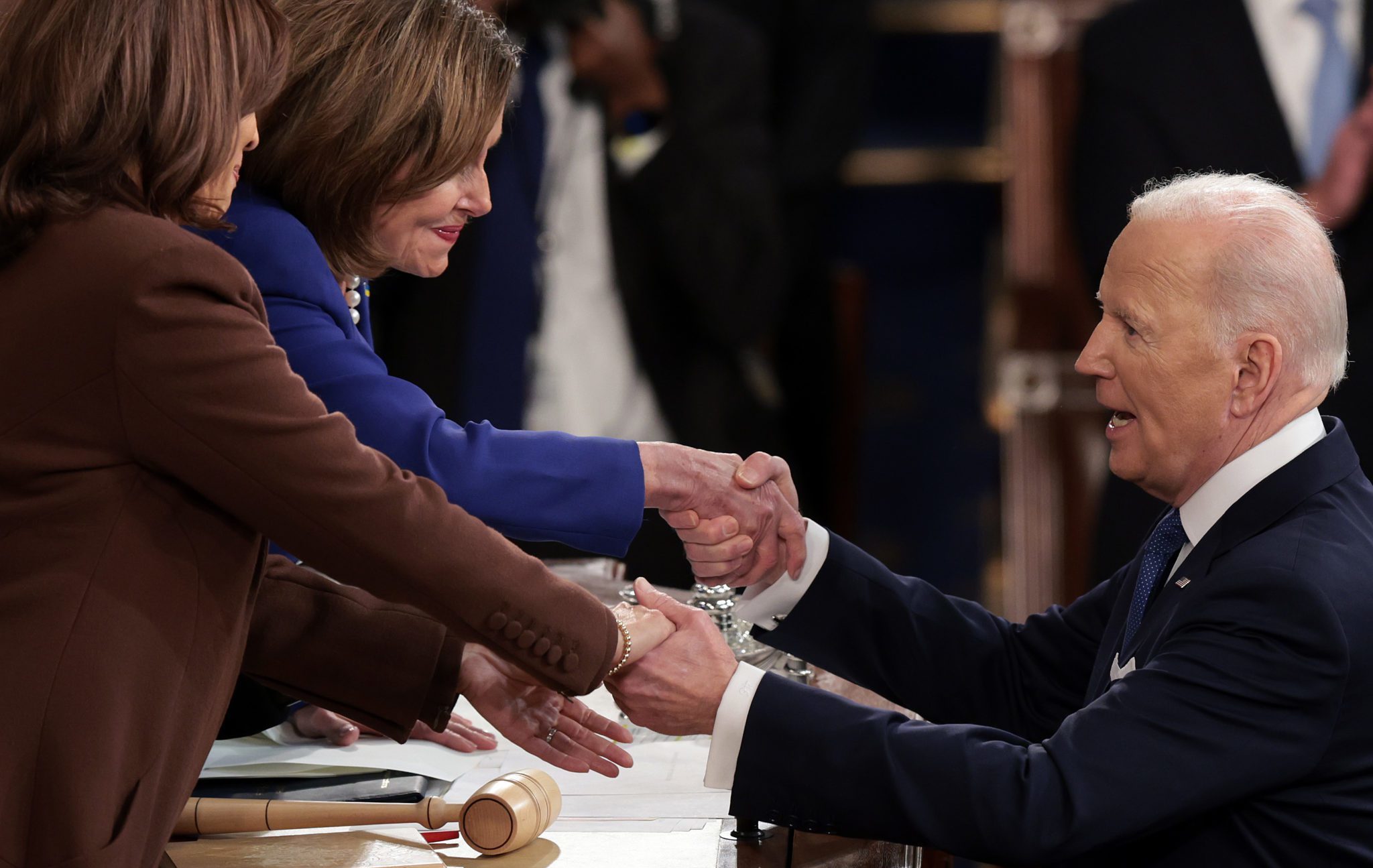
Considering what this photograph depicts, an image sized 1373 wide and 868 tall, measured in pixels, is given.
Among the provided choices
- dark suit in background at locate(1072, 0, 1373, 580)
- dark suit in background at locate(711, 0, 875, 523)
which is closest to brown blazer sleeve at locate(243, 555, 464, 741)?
dark suit in background at locate(1072, 0, 1373, 580)

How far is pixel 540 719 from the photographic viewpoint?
1.75 m

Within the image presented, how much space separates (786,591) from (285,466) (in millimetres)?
875

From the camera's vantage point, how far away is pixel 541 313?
386 centimetres

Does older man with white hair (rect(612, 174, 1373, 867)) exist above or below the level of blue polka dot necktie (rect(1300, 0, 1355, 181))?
below

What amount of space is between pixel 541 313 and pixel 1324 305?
2.41m

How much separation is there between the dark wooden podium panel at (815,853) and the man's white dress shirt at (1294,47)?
288 cm

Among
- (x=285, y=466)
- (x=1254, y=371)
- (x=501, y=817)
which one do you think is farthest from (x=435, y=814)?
(x=1254, y=371)

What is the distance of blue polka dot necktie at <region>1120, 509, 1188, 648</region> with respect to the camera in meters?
1.73

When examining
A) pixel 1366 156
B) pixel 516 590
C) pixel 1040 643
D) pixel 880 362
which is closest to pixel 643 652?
pixel 516 590

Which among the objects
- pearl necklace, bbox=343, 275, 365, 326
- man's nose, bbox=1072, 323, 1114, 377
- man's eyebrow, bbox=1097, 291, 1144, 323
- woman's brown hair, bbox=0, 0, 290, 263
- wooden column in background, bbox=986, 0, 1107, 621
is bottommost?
wooden column in background, bbox=986, 0, 1107, 621

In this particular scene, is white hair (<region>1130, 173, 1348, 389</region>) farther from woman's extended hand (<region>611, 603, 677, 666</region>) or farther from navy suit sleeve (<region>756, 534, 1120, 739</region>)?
woman's extended hand (<region>611, 603, 677, 666</region>)

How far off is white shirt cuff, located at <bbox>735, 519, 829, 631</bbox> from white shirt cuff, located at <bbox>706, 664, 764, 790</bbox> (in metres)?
0.40

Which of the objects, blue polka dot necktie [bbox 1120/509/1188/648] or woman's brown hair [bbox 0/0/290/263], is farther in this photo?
blue polka dot necktie [bbox 1120/509/1188/648]

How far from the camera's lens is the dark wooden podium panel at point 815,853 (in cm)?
151
